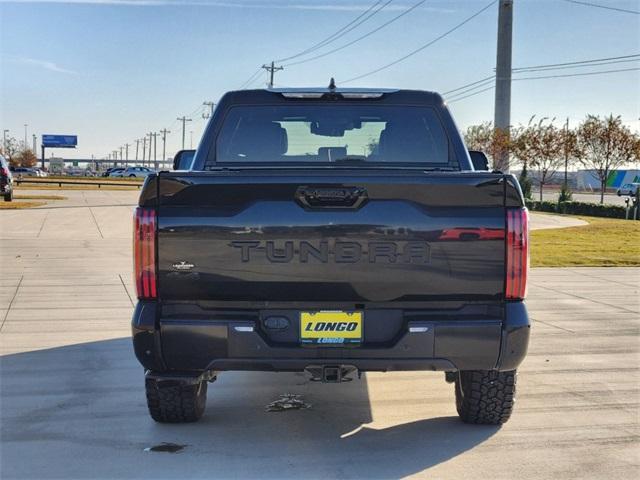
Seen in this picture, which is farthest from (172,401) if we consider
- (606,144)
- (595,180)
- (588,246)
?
(595,180)

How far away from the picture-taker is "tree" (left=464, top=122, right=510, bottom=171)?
122 feet

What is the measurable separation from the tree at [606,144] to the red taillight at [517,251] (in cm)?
3691

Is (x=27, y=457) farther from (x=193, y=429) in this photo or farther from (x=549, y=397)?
(x=549, y=397)

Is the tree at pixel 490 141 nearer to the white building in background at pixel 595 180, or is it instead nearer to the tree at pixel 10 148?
the white building in background at pixel 595 180

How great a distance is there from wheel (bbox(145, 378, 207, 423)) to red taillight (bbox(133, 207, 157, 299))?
84 centimetres

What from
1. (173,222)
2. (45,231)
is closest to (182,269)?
(173,222)

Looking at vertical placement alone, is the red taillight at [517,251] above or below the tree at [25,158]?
below

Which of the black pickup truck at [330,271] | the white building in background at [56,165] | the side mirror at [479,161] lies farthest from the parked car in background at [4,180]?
the white building in background at [56,165]

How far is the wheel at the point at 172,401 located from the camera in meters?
4.55

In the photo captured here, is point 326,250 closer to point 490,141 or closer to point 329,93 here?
point 329,93

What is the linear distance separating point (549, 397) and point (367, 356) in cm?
220

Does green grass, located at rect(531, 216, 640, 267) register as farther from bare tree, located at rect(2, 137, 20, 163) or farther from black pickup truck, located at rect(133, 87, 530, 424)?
bare tree, located at rect(2, 137, 20, 163)

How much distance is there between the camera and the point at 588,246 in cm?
1752

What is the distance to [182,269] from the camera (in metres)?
3.85
